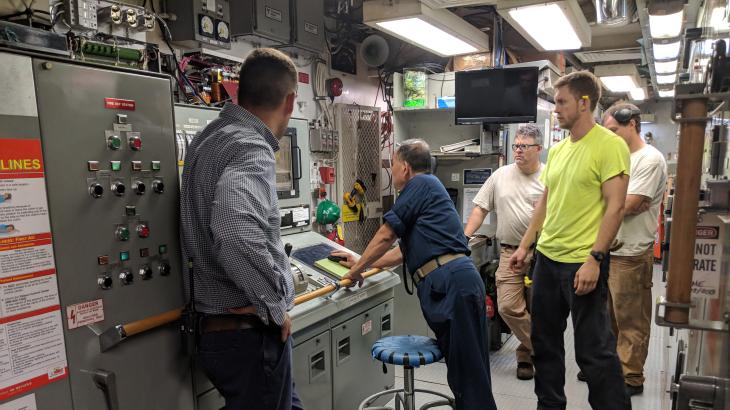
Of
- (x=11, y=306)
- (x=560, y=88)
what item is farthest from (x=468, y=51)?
(x=11, y=306)

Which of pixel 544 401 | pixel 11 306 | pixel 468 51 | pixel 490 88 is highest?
pixel 468 51

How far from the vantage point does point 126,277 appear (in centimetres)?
171

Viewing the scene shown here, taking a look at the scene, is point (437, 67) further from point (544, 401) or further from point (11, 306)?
point (11, 306)

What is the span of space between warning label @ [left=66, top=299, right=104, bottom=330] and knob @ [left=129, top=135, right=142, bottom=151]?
1.74 ft

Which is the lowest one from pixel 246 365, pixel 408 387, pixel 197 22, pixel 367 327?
pixel 408 387

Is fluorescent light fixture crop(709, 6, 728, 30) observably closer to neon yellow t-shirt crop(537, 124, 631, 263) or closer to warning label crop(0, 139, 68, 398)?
neon yellow t-shirt crop(537, 124, 631, 263)

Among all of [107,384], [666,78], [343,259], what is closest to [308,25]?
[343,259]

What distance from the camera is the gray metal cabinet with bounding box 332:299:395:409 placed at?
108 inches

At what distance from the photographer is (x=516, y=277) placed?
147 inches

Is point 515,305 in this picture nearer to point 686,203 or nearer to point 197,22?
point 686,203

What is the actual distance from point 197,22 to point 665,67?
568 centimetres

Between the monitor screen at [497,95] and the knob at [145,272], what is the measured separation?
3.28 m

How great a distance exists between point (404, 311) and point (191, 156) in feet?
9.55

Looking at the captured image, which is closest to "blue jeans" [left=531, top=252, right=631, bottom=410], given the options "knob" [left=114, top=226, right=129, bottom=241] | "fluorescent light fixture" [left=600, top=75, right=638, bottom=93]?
"knob" [left=114, top=226, right=129, bottom=241]
